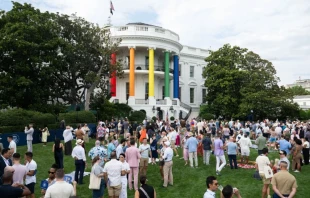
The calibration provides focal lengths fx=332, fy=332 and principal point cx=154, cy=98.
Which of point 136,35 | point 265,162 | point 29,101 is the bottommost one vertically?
point 265,162

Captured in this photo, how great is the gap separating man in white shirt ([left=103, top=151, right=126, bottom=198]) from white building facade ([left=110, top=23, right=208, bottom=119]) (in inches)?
1170

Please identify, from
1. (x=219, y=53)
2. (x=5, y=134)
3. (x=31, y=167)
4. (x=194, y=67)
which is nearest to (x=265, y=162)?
(x=31, y=167)

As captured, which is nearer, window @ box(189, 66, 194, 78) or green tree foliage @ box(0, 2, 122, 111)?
green tree foliage @ box(0, 2, 122, 111)

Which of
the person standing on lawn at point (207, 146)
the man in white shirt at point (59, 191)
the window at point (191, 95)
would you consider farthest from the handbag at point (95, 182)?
the window at point (191, 95)

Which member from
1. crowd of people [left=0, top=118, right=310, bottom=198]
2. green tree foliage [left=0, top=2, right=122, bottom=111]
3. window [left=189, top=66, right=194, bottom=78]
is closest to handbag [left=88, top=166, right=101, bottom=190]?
crowd of people [left=0, top=118, right=310, bottom=198]

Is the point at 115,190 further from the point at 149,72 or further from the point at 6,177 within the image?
the point at 149,72

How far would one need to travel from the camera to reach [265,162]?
11180 mm

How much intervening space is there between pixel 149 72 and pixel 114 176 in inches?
1296

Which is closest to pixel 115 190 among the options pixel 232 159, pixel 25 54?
pixel 232 159

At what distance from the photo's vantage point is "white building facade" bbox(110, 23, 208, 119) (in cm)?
4125

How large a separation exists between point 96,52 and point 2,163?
2676 cm

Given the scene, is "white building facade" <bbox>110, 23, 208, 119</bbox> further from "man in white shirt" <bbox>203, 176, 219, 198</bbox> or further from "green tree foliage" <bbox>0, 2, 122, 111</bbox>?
"man in white shirt" <bbox>203, 176, 219, 198</bbox>

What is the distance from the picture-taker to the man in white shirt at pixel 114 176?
9188mm

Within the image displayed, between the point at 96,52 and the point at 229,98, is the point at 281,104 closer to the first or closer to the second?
the point at 229,98
